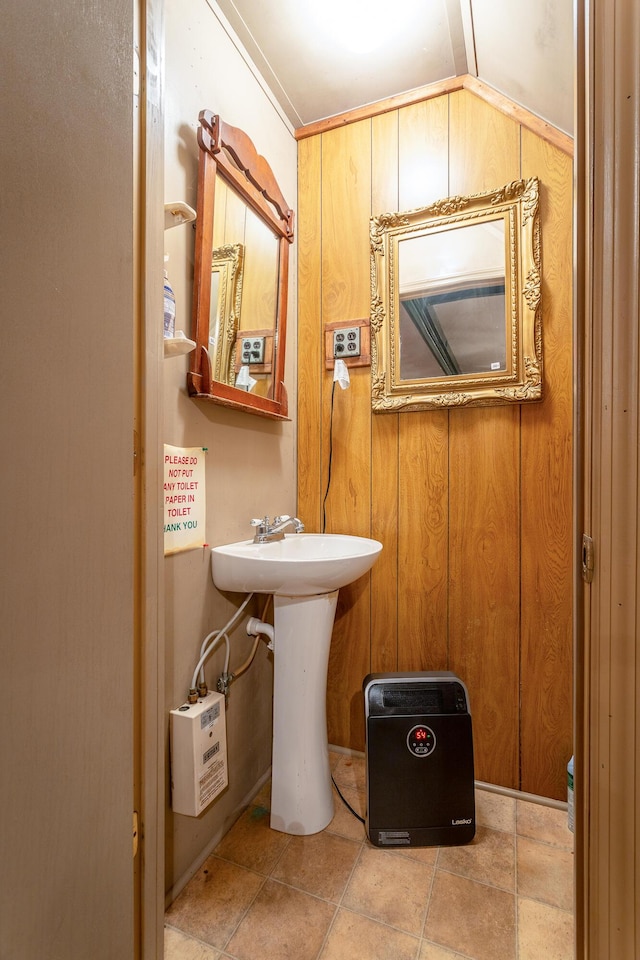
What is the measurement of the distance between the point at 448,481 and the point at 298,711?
0.90 meters

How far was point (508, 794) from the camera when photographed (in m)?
1.44

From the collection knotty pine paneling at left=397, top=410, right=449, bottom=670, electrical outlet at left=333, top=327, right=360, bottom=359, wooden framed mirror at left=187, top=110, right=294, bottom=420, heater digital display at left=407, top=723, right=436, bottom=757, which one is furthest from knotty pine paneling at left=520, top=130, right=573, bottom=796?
wooden framed mirror at left=187, top=110, right=294, bottom=420

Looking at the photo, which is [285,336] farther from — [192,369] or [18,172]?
[18,172]

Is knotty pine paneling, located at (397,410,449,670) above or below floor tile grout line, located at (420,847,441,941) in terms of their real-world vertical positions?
above

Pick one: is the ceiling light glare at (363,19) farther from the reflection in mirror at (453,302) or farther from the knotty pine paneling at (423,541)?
the knotty pine paneling at (423,541)

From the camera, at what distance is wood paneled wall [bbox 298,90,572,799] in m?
1.40

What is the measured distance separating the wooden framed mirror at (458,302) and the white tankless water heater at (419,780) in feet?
3.38

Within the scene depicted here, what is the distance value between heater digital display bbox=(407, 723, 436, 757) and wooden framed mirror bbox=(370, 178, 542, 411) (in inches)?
41.1

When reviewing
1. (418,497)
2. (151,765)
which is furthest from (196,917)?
(418,497)

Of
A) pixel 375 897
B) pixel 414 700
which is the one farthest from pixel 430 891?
pixel 414 700

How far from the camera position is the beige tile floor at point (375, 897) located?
3.15ft

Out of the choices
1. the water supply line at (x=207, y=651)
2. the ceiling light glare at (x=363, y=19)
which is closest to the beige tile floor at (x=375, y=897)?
the water supply line at (x=207, y=651)

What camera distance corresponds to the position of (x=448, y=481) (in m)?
1.53

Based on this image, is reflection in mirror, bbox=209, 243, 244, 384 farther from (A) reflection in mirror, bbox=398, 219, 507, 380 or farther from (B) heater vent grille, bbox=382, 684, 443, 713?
(B) heater vent grille, bbox=382, 684, 443, 713
